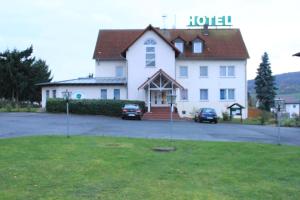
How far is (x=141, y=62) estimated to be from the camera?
56.7m


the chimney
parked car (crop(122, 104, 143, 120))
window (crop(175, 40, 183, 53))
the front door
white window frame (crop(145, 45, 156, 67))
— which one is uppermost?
the chimney

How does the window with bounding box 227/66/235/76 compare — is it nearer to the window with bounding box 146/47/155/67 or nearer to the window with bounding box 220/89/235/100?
the window with bounding box 220/89/235/100

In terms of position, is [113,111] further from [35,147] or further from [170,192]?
[170,192]

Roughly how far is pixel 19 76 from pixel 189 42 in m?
25.0

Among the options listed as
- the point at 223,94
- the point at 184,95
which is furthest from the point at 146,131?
the point at 223,94

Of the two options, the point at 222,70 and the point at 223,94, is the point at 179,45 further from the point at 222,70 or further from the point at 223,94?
the point at 223,94

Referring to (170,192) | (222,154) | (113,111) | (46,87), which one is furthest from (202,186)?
(46,87)

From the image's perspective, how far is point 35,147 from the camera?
1638 centimetres

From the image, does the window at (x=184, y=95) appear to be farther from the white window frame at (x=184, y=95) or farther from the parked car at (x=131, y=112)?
the parked car at (x=131, y=112)

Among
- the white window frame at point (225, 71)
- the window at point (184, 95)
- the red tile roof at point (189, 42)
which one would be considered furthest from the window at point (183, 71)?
the white window frame at point (225, 71)

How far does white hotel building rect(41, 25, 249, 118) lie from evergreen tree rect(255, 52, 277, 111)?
1725cm

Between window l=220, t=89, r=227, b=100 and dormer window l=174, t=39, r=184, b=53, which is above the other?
dormer window l=174, t=39, r=184, b=53

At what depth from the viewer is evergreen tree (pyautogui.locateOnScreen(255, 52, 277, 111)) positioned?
78.6 meters

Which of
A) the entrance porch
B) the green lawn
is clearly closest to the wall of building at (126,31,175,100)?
the entrance porch
